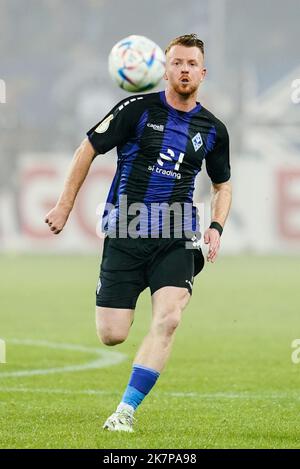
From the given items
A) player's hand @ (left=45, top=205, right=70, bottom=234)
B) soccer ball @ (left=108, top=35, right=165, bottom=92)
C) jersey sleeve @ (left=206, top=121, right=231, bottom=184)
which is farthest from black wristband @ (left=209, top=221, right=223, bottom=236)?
soccer ball @ (left=108, top=35, right=165, bottom=92)

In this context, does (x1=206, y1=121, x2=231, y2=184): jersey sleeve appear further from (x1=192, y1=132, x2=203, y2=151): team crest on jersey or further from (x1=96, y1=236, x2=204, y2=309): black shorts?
(x1=96, y1=236, x2=204, y2=309): black shorts

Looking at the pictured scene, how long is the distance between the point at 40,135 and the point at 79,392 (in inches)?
1157

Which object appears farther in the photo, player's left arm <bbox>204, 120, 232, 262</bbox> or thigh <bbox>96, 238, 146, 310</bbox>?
player's left arm <bbox>204, 120, 232, 262</bbox>

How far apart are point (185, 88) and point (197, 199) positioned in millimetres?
24588

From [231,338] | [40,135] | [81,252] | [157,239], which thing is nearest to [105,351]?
[231,338]

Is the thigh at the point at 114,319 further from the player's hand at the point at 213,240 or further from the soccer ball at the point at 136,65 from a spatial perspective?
the soccer ball at the point at 136,65

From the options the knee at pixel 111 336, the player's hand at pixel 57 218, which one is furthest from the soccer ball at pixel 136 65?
the knee at pixel 111 336

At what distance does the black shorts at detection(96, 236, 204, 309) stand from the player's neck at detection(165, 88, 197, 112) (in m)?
0.81

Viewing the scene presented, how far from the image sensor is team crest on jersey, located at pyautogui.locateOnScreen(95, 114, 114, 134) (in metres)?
7.13

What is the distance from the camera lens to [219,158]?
7.53 m

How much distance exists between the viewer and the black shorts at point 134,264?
7188mm

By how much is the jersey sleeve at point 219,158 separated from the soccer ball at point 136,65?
7.05ft

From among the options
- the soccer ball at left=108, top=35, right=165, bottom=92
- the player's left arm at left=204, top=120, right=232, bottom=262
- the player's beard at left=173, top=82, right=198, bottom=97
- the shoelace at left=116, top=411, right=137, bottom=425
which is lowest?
the shoelace at left=116, top=411, right=137, bottom=425

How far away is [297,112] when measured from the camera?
127 feet
